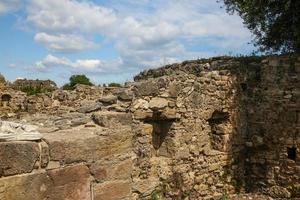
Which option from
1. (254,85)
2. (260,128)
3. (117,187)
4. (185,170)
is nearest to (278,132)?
(260,128)

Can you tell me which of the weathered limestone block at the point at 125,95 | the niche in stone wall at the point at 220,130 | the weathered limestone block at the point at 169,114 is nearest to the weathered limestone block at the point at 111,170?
the weathered limestone block at the point at 125,95

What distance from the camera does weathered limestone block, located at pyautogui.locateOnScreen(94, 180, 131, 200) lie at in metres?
3.69

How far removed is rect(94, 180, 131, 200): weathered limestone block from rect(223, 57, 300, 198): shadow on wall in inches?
174

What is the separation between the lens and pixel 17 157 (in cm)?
312

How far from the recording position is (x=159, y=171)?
22.7 feet

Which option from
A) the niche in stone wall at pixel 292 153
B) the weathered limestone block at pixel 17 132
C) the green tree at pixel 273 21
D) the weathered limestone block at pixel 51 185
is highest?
the green tree at pixel 273 21

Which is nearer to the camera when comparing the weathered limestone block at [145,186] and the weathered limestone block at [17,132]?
the weathered limestone block at [17,132]

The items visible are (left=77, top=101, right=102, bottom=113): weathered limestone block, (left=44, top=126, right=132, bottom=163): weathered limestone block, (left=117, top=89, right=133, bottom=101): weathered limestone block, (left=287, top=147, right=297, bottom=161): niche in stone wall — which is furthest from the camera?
(left=287, top=147, right=297, bottom=161): niche in stone wall

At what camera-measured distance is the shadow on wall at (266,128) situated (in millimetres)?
8164

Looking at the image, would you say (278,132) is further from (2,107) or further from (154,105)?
(2,107)

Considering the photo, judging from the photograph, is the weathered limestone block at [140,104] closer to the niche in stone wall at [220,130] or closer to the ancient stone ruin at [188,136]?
the ancient stone ruin at [188,136]

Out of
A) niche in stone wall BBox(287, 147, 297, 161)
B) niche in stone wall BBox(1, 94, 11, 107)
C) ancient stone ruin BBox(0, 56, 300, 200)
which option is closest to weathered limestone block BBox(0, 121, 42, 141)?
ancient stone ruin BBox(0, 56, 300, 200)

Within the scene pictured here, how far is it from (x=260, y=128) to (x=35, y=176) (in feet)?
20.5

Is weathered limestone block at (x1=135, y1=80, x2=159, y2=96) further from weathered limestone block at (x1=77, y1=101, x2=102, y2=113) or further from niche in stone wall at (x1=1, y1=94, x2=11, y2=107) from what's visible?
niche in stone wall at (x1=1, y1=94, x2=11, y2=107)
